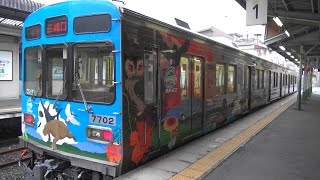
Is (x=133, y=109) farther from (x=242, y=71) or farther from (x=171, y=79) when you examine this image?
(x=242, y=71)

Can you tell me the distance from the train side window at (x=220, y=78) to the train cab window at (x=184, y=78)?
205cm

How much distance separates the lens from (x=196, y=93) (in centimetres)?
748

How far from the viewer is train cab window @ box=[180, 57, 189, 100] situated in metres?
6.68

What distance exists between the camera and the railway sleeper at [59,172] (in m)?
5.04

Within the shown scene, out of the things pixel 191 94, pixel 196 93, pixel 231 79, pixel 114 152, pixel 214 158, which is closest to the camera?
pixel 114 152

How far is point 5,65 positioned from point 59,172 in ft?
34.1

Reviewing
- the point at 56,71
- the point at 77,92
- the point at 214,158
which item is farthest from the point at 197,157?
the point at 56,71

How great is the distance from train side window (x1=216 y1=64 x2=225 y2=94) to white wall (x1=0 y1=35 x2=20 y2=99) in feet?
30.1

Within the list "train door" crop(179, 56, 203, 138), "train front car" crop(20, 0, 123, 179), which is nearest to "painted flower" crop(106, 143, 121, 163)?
"train front car" crop(20, 0, 123, 179)

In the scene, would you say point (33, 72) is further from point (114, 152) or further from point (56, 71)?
point (114, 152)

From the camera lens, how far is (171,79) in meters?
6.20

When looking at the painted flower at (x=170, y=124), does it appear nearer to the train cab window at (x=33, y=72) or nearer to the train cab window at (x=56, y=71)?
the train cab window at (x=56, y=71)

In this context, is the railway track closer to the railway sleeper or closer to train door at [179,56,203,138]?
the railway sleeper

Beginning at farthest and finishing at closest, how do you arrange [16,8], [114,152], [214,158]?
[16,8] → [214,158] → [114,152]
